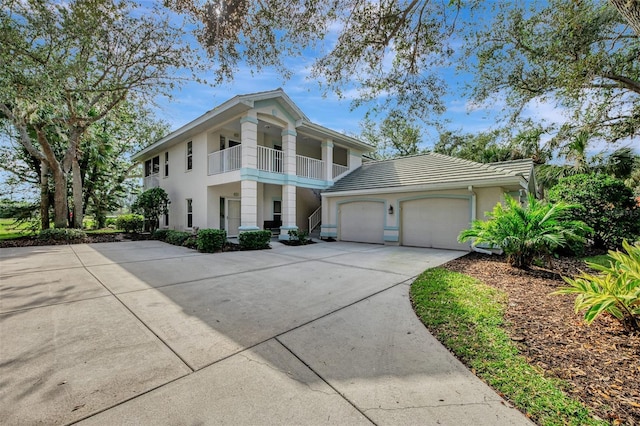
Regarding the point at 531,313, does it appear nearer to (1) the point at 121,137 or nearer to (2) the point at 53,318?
(2) the point at 53,318

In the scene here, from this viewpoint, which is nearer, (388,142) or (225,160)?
(225,160)

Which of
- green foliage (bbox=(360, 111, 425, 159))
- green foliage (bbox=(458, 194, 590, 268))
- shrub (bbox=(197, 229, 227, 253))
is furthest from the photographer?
green foliage (bbox=(360, 111, 425, 159))

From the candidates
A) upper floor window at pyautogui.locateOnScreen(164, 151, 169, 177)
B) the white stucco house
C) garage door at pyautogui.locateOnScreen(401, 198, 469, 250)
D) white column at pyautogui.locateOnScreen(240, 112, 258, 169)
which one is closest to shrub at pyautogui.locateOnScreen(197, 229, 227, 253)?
the white stucco house

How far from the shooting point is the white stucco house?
10539 mm

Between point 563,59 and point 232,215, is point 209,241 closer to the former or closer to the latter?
point 232,215

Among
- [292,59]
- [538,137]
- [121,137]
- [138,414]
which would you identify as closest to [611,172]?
[538,137]

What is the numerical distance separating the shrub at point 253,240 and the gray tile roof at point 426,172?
4.96 meters

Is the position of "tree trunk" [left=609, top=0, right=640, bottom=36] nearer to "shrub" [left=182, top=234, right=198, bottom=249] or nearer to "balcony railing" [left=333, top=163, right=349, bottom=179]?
"shrub" [left=182, top=234, right=198, bottom=249]

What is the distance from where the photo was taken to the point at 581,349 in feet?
9.59

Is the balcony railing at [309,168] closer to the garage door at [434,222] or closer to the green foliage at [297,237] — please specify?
the green foliage at [297,237]

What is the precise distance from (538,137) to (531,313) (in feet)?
59.4

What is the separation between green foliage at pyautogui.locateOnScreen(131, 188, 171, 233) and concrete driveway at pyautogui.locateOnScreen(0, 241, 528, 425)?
8.79 m

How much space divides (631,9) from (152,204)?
16425 millimetres

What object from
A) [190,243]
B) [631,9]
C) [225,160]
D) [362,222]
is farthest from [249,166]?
[631,9]
